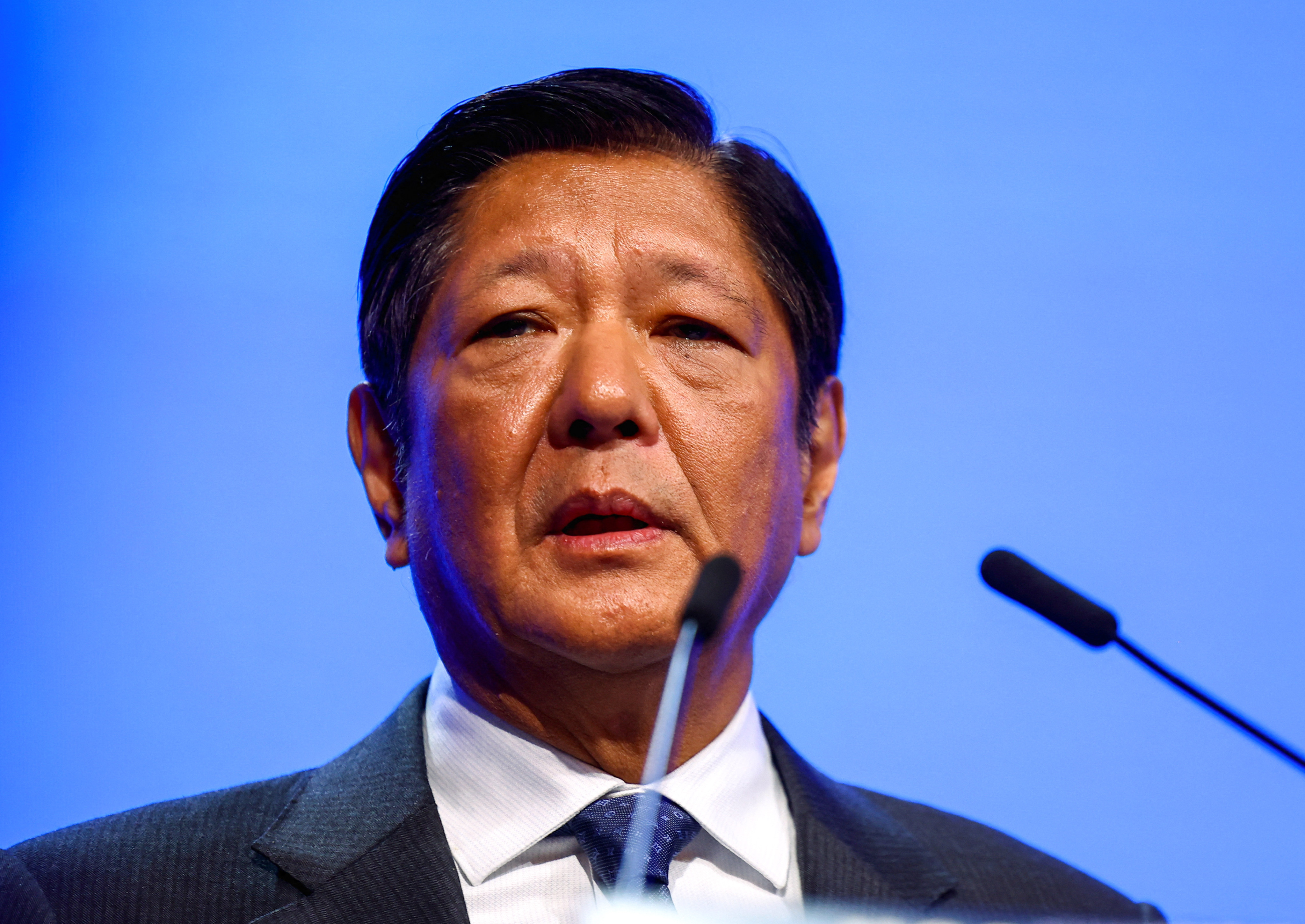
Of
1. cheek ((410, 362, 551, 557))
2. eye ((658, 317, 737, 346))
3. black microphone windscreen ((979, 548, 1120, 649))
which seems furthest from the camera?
eye ((658, 317, 737, 346))

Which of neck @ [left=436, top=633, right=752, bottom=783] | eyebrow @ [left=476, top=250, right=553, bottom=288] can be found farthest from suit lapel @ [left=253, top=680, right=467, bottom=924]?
eyebrow @ [left=476, top=250, right=553, bottom=288]

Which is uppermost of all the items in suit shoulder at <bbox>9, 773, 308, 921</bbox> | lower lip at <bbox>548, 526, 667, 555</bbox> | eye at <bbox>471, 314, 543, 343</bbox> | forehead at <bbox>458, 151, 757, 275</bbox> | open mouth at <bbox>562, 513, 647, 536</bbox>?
forehead at <bbox>458, 151, 757, 275</bbox>

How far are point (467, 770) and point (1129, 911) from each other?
1026 mm

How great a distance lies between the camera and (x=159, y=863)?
5.86 feet

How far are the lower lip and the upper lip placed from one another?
16 mm

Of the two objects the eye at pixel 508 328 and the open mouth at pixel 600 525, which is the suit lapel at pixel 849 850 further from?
the eye at pixel 508 328

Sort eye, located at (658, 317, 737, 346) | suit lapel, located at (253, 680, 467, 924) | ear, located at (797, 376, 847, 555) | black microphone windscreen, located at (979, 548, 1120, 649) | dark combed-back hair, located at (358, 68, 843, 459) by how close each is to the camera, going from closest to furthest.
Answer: black microphone windscreen, located at (979, 548, 1120, 649) < suit lapel, located at (253, 680, 467, 924) < eye, located at (658, 317, 737, 346) < dark combed-back hair, located at (358, 68, 843, 459) < ear, located at (797, 376, 847, 555)

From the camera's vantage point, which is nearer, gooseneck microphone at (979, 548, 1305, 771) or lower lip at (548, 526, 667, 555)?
gooseneck microphone at (979, 548, 1305, 771)

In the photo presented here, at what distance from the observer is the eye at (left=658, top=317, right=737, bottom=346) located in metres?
1.92

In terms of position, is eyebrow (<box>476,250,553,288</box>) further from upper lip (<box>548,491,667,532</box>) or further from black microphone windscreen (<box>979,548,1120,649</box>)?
black microphone windscreen (<box>979,548,1120,649</box>)

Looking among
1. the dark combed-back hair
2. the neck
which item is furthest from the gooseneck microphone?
the dark combed-back hair

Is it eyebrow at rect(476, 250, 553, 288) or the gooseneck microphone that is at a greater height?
eyebrow at rect(476, 250, 553, 288)

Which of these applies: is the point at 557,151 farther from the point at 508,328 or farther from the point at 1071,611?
the point at 1071,611

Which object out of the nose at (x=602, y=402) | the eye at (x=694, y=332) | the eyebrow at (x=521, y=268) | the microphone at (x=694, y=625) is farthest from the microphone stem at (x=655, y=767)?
the eyebrow at (x=521, y=268)
